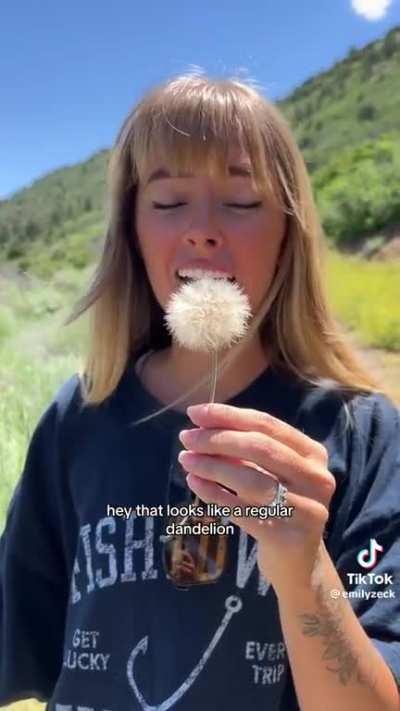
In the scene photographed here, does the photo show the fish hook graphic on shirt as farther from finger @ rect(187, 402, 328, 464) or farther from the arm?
finger @ rect(187, 402, 328, 464)

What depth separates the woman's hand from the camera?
1142 mm

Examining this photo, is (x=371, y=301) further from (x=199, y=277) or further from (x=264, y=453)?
(x=264, y=453)

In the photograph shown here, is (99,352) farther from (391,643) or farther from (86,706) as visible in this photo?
(391,643)

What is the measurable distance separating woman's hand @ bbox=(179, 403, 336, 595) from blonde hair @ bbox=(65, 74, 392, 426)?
0.46 meters

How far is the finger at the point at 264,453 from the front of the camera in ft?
3.72

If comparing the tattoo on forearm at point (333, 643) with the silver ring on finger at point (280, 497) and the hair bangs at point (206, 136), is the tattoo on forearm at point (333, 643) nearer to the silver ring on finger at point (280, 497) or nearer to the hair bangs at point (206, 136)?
the silver ring on finger at point (280, 497)

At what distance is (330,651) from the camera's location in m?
1.20

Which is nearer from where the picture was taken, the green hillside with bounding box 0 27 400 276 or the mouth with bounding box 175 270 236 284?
the mouth with bounding box 175 270 236 284

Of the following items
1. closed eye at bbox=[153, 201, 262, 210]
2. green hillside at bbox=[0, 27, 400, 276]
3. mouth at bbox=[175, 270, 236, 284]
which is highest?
green hillside at bbox=[0, 27, 400, 276]

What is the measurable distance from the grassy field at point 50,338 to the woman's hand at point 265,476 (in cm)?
73

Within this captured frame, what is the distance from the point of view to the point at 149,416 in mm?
1670

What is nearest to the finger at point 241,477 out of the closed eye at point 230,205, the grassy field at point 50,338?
the closed eye at point 230,205

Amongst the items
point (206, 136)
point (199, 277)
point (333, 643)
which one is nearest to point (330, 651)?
point (333, 643)

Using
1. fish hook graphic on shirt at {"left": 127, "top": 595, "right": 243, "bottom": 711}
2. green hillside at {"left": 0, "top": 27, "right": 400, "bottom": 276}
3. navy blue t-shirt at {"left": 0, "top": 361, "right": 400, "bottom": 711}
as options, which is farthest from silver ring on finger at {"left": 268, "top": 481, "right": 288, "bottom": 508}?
green hillside at {"left": 0, "top": 27, "right": 400, "bottom": 276}
